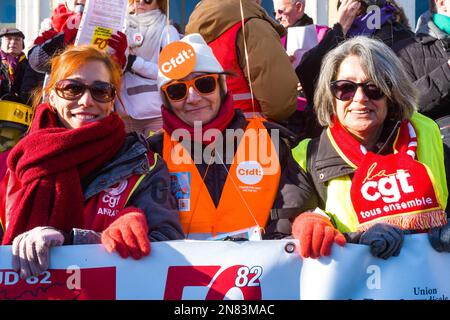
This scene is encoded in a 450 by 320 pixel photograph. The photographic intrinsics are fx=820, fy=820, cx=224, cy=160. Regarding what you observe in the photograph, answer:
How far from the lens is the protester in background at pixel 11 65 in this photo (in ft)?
21.7

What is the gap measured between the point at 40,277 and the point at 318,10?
8.24 meters

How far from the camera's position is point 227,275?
3.34 metres

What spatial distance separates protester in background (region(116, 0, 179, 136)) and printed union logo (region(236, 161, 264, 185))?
1381 mm

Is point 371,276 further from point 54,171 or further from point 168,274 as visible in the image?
point 54,171

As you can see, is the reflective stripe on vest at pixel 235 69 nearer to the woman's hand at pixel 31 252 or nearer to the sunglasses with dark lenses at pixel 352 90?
the sunglasses with dark lenses at pixel 352 90

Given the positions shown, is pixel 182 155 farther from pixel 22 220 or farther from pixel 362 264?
pixel 362 264

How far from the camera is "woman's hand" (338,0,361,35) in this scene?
5.60 meters

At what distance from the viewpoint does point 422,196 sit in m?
3.67

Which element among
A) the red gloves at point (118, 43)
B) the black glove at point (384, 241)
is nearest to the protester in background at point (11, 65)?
the red gloves at point (118, 43)

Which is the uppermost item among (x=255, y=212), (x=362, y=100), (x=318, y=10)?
(x=362, y=100)

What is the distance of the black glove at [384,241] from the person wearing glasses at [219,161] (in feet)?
1.98

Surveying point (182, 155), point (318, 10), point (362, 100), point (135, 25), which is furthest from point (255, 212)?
point (318, 10)

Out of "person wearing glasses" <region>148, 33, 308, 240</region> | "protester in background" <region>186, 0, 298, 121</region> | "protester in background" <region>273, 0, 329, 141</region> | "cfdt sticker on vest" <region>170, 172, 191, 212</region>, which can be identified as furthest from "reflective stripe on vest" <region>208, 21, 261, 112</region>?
"cfdt sticker on vest" <region>170, 172, 191, 212</region>

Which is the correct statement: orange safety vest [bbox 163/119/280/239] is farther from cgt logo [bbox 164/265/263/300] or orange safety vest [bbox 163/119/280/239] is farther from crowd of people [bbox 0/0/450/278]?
cgt logo [bbox 164/265/263/300]
